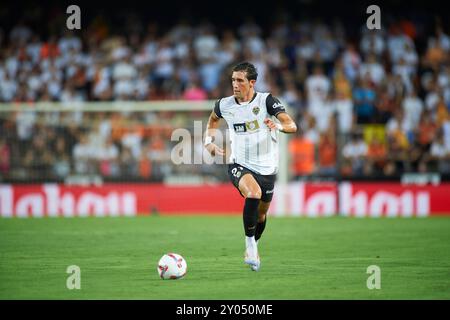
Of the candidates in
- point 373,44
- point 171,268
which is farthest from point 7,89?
point 171,268

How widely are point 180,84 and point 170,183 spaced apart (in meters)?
4.75

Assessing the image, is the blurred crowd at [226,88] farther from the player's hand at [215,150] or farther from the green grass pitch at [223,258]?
the player's hand at [215,150]

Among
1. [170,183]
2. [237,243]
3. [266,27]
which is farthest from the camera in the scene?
[266,27]

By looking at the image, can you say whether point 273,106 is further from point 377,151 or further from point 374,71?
point 374,71

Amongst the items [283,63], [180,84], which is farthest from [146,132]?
[283,63]

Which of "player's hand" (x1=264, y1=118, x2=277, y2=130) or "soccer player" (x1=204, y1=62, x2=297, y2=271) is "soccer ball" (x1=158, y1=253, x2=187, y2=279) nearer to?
"soccer player" (x1=204, y1=62, x2=297, y2=271)

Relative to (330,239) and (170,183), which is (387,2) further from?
(330,239)

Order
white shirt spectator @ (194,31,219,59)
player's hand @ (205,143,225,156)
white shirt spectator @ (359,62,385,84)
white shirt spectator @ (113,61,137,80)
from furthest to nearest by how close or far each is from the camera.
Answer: white shirt spectator @ (194,31,219,59), white shirt spectator @ (113,61,137,80), white shirt spectator @ (359,62,385,84), player's hand @ (205,143,225,156)

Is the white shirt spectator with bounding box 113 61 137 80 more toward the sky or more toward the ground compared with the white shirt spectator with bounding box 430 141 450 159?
more toward the sky

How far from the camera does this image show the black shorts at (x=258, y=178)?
40.1ft

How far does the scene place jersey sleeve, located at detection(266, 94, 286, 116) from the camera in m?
12.1

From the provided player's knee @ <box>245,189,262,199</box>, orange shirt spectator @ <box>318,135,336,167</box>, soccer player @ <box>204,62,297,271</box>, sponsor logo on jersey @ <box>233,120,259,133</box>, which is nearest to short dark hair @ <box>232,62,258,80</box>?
soccer player @ <box>204,62,297,271</box>
